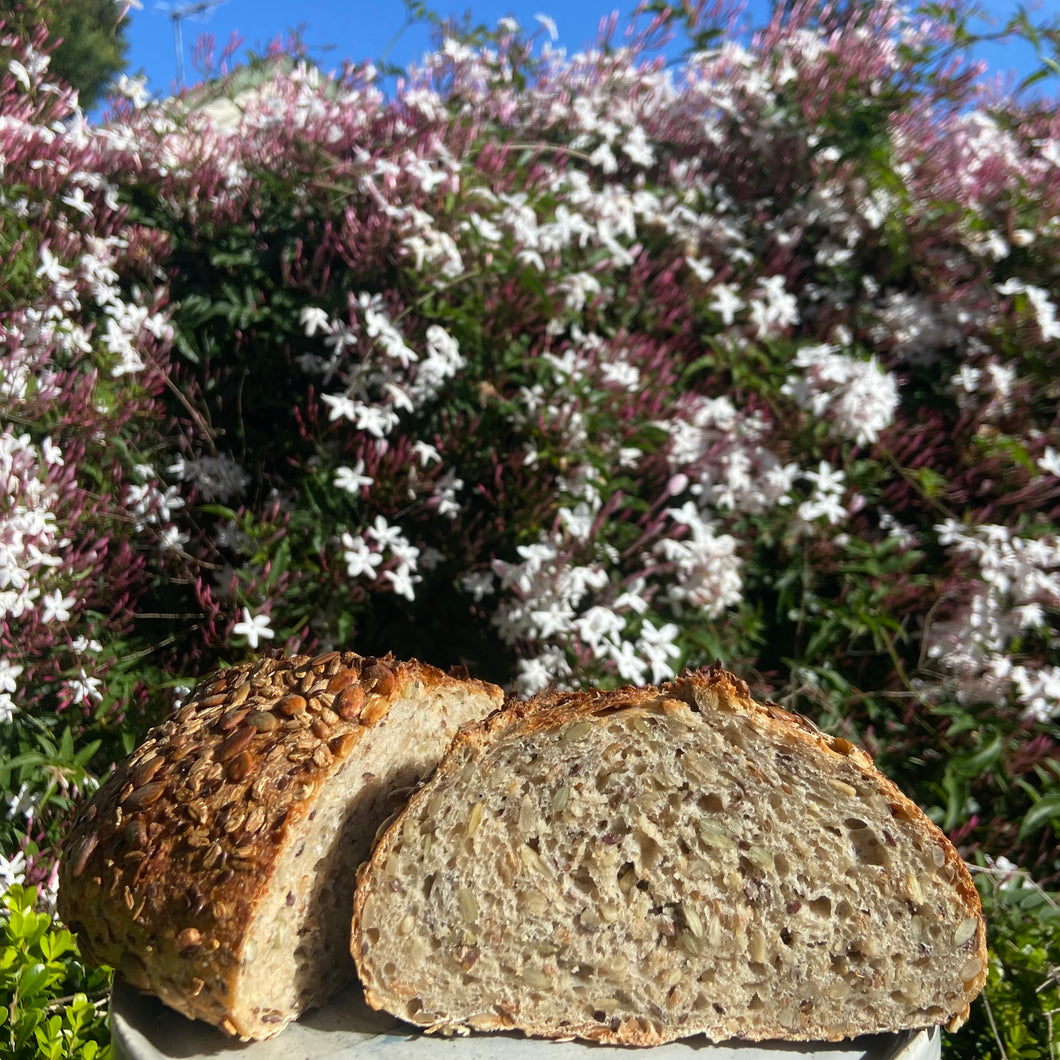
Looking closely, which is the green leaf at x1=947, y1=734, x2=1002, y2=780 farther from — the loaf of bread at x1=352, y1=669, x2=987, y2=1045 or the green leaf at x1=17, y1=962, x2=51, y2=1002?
the green leaf at x1=17, y1=962, x2=51, y2=1002

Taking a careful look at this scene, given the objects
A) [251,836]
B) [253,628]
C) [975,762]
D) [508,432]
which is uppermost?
[508,432]

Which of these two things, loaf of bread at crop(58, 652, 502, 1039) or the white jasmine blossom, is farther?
the white jasmine blossom

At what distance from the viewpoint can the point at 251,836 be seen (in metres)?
1.49

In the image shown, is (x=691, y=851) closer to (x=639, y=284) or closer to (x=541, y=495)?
(x=541, y=495)

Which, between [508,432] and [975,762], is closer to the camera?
[975,762]

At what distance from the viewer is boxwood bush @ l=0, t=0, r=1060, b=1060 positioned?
3.02m

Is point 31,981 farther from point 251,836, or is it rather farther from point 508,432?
point 508,432

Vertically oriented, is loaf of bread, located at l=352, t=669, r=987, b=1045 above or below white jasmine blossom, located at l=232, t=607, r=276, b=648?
below

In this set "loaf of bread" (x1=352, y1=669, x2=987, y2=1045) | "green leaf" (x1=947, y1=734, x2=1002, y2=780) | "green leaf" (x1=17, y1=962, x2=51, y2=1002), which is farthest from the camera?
"green leaf" (x1=947, y1=734, x2=1002, y2=780)

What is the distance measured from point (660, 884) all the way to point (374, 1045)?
0.57 m

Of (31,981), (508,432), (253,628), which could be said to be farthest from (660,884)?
(508,432)

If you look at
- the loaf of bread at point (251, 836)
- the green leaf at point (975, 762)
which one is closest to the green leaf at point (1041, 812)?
the green leaf at point (975, 762)

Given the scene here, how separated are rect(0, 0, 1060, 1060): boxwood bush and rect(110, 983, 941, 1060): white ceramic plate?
3.83 ft

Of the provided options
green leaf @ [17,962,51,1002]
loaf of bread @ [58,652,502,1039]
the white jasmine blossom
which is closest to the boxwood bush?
the white jasmine blossom
